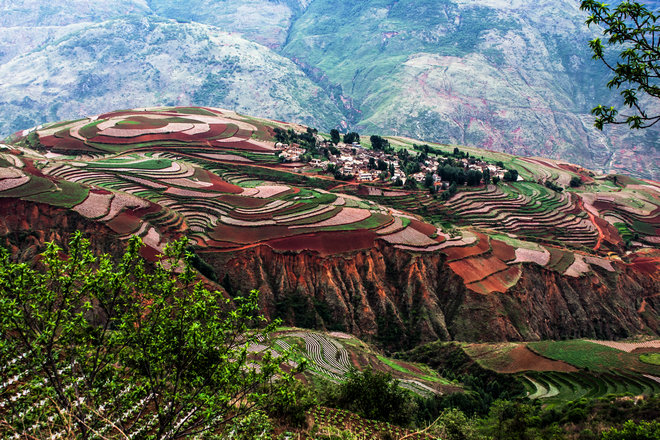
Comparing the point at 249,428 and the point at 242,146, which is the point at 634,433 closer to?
the point at 249,428

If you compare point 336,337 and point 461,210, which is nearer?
point 336,337

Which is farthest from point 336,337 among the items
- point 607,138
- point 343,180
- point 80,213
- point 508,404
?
point 607,138

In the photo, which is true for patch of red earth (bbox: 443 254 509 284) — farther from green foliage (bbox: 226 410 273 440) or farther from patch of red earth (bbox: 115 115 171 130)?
patch of red earth (bbox: 115 115 171 130)

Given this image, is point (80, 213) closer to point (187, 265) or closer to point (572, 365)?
point (187, 265)

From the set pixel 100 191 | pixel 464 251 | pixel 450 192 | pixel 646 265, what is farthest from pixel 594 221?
pixel 100 191

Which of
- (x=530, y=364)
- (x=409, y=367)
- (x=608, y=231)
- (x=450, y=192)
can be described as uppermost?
(x=450, y=192)

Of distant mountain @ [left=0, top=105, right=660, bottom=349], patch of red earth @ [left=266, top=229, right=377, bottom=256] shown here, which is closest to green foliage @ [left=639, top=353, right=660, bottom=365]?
distant mountain @ [left=0, top=105, right=660, bottom=349]

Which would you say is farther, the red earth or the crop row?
the red earth
